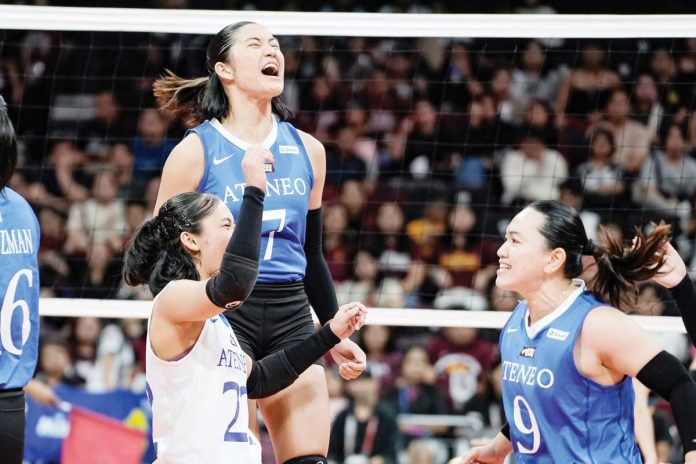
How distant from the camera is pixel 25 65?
10.1m

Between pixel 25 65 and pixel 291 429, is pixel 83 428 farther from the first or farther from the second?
pixel 25 65

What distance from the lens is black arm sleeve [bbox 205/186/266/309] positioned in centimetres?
314

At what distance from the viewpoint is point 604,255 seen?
389 cm

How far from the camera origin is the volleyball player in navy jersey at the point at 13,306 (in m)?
3.38

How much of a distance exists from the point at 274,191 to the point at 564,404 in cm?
126

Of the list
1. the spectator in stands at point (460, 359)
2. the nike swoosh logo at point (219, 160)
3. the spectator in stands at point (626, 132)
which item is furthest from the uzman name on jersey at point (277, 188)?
the spectator in stands at point (626, 132)

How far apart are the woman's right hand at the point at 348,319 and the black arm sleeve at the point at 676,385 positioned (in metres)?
0.92

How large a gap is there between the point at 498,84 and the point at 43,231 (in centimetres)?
398

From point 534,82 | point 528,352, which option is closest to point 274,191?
point 528,352

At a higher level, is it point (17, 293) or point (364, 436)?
point (17, 293)

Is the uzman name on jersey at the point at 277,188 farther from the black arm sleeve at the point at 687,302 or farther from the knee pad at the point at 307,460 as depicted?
the black arm sleeve at the point at 687,302

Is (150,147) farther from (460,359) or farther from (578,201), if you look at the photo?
(578,201)

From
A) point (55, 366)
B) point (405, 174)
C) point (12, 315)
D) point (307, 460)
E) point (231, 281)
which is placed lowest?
point (55, 366)

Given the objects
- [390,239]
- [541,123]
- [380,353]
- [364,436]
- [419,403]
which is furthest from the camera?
[541,123]
